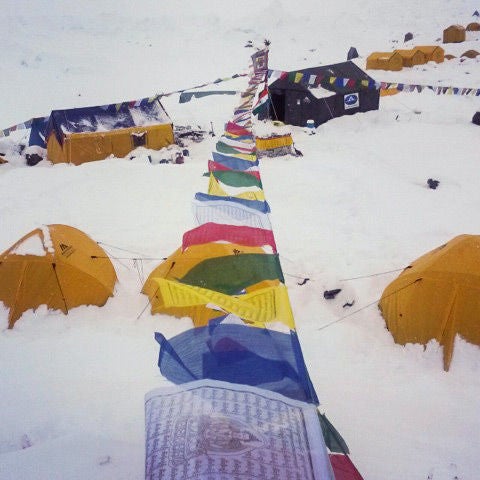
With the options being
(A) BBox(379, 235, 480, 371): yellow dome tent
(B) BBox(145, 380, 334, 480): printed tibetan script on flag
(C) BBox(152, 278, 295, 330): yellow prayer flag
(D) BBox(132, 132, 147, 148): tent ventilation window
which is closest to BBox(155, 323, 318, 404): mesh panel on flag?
(C) BBox(152, 278, 295, 330): yellow prayer flag

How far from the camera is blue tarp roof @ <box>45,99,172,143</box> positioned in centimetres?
1534

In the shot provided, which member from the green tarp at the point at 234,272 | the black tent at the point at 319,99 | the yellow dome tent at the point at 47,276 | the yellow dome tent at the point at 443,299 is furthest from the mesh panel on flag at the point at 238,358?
the black tent at the point at 319,99

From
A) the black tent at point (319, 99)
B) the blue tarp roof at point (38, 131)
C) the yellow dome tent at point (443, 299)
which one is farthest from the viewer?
the black tent at point (319, 99)

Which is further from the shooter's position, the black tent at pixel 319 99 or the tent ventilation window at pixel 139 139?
the black tent at pixel 319 99

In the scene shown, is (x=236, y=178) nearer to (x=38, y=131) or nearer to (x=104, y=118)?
(x=104, y=118)

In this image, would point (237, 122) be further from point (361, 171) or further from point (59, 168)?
point (59, 168)

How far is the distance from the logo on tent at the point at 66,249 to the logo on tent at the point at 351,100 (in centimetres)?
1593

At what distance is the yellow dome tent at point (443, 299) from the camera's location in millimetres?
5613

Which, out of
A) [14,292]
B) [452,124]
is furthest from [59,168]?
[452,124]

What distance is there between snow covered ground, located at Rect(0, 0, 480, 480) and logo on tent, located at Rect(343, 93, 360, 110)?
63 cm

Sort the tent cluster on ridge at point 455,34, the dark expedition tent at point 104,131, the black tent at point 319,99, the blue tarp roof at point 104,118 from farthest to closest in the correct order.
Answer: the tent cluster on ridge at point 455,34
the black tent at point 319,99
the blue tarp roof at point 104,118
the dark expedition tent at point 104,131

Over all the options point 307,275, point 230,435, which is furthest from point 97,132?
point 230,435

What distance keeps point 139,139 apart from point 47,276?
415 inches

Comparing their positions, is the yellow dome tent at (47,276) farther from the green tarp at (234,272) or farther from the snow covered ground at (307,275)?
the green tarp at (234,272)
